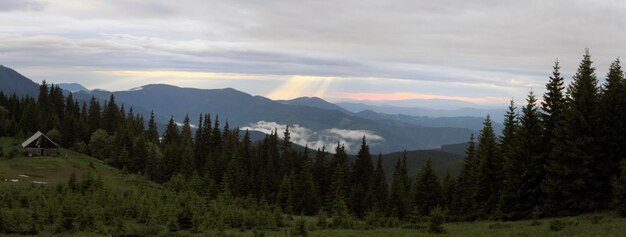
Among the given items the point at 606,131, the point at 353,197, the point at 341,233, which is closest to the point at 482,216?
the point at 606,131

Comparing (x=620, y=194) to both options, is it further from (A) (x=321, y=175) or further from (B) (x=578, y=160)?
(A) (x=321, y=175)

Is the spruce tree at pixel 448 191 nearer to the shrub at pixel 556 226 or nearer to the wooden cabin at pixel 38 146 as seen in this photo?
the shrub at pixel 556 226

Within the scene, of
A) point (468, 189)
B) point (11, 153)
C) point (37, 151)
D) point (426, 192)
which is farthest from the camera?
point (37, 151)

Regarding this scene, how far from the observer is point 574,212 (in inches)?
1592

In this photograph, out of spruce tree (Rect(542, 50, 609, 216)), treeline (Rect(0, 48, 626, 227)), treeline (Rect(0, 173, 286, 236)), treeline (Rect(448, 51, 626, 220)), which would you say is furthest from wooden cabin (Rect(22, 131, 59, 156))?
spruce tree (Rect(542, 50, 609, 216))

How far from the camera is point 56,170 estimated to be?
92.1 metres

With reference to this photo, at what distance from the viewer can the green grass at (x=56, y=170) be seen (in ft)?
270

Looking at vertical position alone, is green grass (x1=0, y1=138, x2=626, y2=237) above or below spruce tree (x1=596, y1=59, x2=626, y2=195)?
below

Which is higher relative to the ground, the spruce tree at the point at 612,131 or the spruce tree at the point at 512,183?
the spruce tree at the point at 612,131

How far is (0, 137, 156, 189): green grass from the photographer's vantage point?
270ft

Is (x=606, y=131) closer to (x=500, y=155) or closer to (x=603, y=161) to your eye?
(x=603, y=161)

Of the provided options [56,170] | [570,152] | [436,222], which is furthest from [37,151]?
[570,152]

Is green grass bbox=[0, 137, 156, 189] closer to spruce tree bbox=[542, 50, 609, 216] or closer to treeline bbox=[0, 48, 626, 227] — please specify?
treeline bbox=[0, 48, 626, 227]

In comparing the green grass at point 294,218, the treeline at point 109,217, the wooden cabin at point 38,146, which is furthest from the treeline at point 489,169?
the wooden cabin at point 38,146
